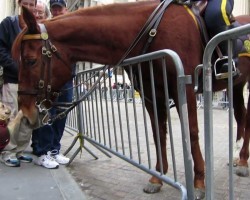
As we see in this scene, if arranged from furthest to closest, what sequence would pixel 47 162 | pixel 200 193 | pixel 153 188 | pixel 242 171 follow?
pixel 47 162 < pixel 242 171 < pixel 153 188 < pixel 200 193

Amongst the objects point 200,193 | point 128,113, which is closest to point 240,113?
point 128,113

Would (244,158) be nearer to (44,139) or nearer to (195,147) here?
(195,147)

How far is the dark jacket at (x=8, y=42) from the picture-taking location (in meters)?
4.53

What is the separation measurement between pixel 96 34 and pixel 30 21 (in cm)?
59

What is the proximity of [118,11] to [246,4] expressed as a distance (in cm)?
3084

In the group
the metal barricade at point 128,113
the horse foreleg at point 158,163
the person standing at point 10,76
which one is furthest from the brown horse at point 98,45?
the person standing at point 10,76

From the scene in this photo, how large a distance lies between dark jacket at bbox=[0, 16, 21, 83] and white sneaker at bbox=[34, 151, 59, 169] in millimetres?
1075

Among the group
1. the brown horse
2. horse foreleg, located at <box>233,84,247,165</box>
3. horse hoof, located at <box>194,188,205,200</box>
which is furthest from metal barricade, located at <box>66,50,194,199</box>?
horse foreleg, located at <box>233,84,247,165</box>

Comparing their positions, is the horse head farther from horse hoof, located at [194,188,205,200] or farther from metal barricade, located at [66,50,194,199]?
horse hoof, located at [194,188,205,200]

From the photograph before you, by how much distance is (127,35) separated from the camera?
3322mm

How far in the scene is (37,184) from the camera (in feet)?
13.1

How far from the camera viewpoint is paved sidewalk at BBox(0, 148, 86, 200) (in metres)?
3.61

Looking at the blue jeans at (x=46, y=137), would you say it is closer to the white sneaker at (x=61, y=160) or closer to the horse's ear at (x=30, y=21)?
the white sneaker at (x=61, y=160)

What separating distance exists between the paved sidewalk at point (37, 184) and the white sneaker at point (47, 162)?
65 millimetres
